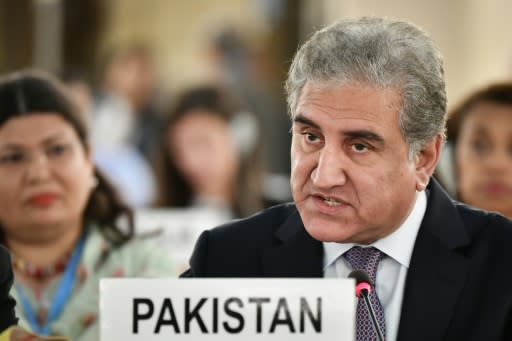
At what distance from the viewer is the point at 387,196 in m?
2.80

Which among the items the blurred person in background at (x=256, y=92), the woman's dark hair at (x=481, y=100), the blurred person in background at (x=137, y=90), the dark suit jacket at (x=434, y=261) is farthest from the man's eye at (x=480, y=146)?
the blurred person in background at (x=137, y=90)

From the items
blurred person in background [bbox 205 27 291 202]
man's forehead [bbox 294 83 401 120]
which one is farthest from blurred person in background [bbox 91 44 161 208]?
man's forehead [bbox 294 83 401 120]

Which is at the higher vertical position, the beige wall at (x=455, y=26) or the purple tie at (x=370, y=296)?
the beige wall at (x=455, y=26)

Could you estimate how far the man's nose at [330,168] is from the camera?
8.81 feet

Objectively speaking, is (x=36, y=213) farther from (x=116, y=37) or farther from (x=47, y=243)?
(x=116, y=37)

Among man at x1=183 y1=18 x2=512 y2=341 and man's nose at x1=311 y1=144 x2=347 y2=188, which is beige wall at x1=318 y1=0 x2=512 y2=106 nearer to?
man at x1=183 y1=18 x2=512 y2=341

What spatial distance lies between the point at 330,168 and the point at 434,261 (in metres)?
0.40

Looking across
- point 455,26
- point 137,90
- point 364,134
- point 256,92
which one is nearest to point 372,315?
point 364,134

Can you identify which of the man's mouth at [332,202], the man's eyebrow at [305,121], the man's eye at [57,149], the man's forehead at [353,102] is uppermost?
the man's forehead at [353,102]

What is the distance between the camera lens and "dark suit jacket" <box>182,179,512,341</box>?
277cm

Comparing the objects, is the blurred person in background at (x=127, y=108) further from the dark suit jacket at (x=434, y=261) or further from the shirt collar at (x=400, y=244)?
the shirt collar at (x=400, y=244)

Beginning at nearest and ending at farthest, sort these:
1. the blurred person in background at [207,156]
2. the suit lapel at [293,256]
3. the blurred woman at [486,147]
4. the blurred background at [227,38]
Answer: the suit lapel at [293,256]
the blurred woman at [486,147]
the blurred person in background at [207,156]
the blurred background at [227,38]

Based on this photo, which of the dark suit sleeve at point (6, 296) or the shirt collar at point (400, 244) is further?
the shirt collar at point (400, 244)

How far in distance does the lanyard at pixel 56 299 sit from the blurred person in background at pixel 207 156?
3288 millimetres
